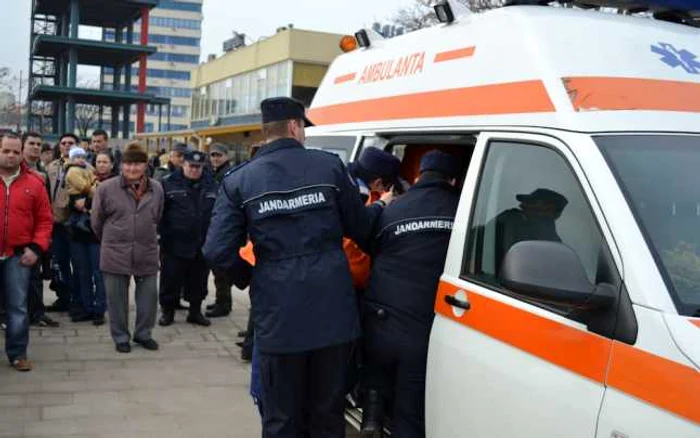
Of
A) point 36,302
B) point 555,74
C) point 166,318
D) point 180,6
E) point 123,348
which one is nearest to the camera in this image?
point 555,74

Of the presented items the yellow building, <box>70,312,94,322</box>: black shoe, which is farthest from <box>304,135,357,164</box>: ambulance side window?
the yellow building

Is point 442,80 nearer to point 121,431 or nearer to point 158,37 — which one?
point 121,431

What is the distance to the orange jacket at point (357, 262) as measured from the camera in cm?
397

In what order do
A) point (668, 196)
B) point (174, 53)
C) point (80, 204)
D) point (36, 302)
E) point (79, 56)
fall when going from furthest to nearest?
point (174, 53) < point (79, 56) < point (36, 302) < point (80, 204) < point (668, 196)

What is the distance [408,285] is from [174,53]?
143446mm

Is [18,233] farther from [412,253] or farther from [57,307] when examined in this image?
[412,253]

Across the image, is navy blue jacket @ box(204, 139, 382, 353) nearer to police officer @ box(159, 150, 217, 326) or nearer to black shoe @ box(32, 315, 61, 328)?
police officer @ box(159, 150, 217, 326)

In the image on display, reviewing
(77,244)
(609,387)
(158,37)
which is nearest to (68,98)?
(77,244)

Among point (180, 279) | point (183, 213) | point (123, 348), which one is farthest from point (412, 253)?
point (180, 279)

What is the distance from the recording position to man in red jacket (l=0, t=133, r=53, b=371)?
5.93 meters

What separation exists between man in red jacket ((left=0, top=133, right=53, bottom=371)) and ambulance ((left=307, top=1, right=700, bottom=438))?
3.50m

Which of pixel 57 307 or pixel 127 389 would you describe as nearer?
pixel 127 389

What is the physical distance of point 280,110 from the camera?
3.83 meters

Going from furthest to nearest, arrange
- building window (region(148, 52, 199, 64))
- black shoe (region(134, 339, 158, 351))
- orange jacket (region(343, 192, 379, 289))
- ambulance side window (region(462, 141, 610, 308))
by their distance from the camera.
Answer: building window (region(148, 52, 199, 64)), black shoe (region(134, 339, 158, 351)), orange jacket (region(343, 192, 379, 289)), ambulance side window (region(462, 141, 610, 308))
